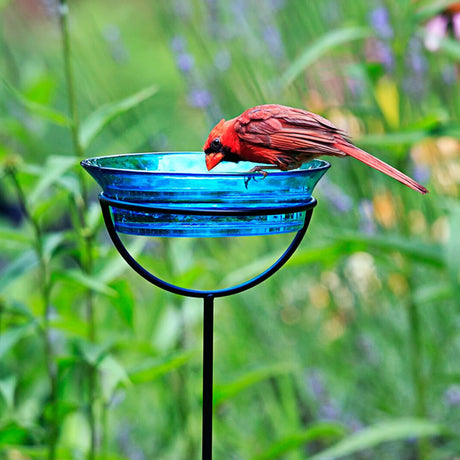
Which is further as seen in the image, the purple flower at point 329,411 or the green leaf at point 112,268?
the purple flower at point 329,411

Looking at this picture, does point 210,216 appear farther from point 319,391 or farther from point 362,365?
point 362,365

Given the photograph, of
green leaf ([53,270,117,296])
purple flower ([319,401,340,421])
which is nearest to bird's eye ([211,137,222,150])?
green leaf ([53,270,117,296])

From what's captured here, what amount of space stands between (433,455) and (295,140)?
0.79 metres

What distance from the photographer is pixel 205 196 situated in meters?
0.61

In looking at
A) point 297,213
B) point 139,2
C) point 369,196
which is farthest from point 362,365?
point 139,2

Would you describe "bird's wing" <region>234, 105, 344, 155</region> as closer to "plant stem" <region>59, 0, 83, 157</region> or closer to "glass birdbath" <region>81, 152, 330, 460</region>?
"glass birdbath" <region>81, 152, 330, 460</region>

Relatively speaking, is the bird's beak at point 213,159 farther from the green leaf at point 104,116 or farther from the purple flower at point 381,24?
the purple flower at point 381,24

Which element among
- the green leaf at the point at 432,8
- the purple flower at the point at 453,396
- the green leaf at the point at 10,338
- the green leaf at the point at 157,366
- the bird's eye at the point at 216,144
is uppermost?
the green leaf at the point at 432,8

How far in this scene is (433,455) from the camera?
124cm

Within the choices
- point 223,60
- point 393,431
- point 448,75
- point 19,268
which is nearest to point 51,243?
point 19,268

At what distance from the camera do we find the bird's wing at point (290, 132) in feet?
2.21

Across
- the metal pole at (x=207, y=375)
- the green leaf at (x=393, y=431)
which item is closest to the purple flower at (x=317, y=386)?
the green leaf at (x=393, y=431)

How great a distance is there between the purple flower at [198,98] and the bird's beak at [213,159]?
1.98 ft

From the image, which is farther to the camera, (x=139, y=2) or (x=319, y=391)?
(x=139, y=2)
